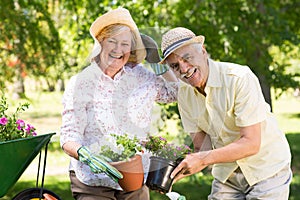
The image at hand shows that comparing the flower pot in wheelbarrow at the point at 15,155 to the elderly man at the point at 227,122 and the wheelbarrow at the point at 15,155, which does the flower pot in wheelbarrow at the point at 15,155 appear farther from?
the elderly man at the point at 227,122

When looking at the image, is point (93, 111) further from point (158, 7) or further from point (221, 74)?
point (158, 7)

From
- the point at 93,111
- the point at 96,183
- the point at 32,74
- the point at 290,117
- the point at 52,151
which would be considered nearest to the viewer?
the point at 93,111

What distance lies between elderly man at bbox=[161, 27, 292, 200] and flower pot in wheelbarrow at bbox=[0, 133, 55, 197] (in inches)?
22.8

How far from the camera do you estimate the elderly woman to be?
7.79ft

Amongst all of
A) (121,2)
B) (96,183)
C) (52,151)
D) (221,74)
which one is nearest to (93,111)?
(96,183)

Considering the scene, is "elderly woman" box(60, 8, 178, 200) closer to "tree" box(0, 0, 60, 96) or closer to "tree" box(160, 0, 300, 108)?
"tree" box(160, 0, 300, 108)

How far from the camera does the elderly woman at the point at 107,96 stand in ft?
7.79

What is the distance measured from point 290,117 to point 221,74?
11945 mm

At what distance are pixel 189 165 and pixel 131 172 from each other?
221 mm

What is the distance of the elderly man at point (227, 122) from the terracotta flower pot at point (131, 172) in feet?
0.49

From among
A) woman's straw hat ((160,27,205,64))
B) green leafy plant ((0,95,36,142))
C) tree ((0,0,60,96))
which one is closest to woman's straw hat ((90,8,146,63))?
woman's straw hat ((160,27,205,64))

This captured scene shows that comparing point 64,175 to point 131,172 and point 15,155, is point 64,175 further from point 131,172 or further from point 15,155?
point 131,172

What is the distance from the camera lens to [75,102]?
243cm

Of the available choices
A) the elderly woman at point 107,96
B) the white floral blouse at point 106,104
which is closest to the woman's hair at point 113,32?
the elderly woman at point 107,96
